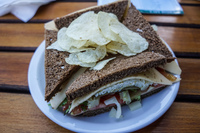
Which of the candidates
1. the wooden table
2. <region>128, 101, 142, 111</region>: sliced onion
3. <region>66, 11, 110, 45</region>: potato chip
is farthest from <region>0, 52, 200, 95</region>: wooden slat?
<region>66, 11, 110, 45</region>: potato chip

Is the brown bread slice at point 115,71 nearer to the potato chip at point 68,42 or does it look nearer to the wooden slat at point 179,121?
the potato chip at point 68,42

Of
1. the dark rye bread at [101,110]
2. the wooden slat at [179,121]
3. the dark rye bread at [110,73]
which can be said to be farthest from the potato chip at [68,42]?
the wooden slat at [179,121]

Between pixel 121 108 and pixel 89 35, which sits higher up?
pixel 89 35

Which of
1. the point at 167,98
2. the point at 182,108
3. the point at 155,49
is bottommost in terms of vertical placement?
the point at 182,108

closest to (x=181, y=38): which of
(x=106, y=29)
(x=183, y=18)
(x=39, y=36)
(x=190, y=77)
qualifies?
(x=183, y=18)

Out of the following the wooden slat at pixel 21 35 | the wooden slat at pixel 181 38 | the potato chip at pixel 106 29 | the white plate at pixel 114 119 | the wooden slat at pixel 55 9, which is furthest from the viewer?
the wooden slat at pixel 55 9

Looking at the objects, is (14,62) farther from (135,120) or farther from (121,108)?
(135,120)

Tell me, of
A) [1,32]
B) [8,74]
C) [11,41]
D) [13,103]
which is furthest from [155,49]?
[1,32]
